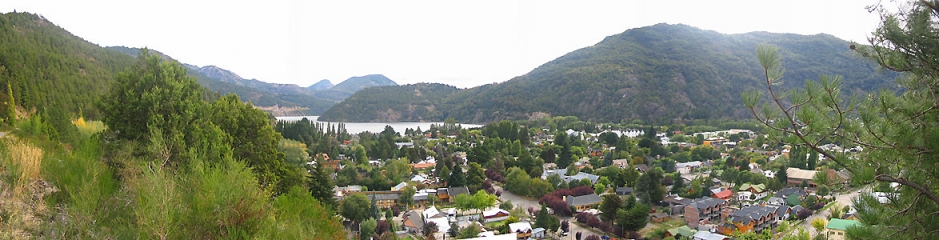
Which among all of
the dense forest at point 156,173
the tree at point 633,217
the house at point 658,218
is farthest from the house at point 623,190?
the dense forest at point 156,173

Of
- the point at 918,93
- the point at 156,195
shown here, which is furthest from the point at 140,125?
the point at 918,93

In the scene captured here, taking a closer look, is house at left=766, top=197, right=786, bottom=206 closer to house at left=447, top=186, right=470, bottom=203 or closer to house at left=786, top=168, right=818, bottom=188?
house at left=786, top=168, right=818, bottom=188

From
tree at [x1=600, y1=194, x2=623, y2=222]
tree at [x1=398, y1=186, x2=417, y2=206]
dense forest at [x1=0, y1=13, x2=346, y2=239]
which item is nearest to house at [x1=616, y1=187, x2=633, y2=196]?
tree at [x1=600, y1=194, x2=623, y2=222]

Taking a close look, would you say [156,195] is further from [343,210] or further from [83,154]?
[343,210]

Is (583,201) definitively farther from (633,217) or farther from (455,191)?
(455,191)

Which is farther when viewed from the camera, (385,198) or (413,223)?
(385,198)

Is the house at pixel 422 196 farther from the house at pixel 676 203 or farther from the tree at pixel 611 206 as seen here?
the house at pixel 676 203

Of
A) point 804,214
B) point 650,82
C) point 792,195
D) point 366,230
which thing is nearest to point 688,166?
point 792,195
